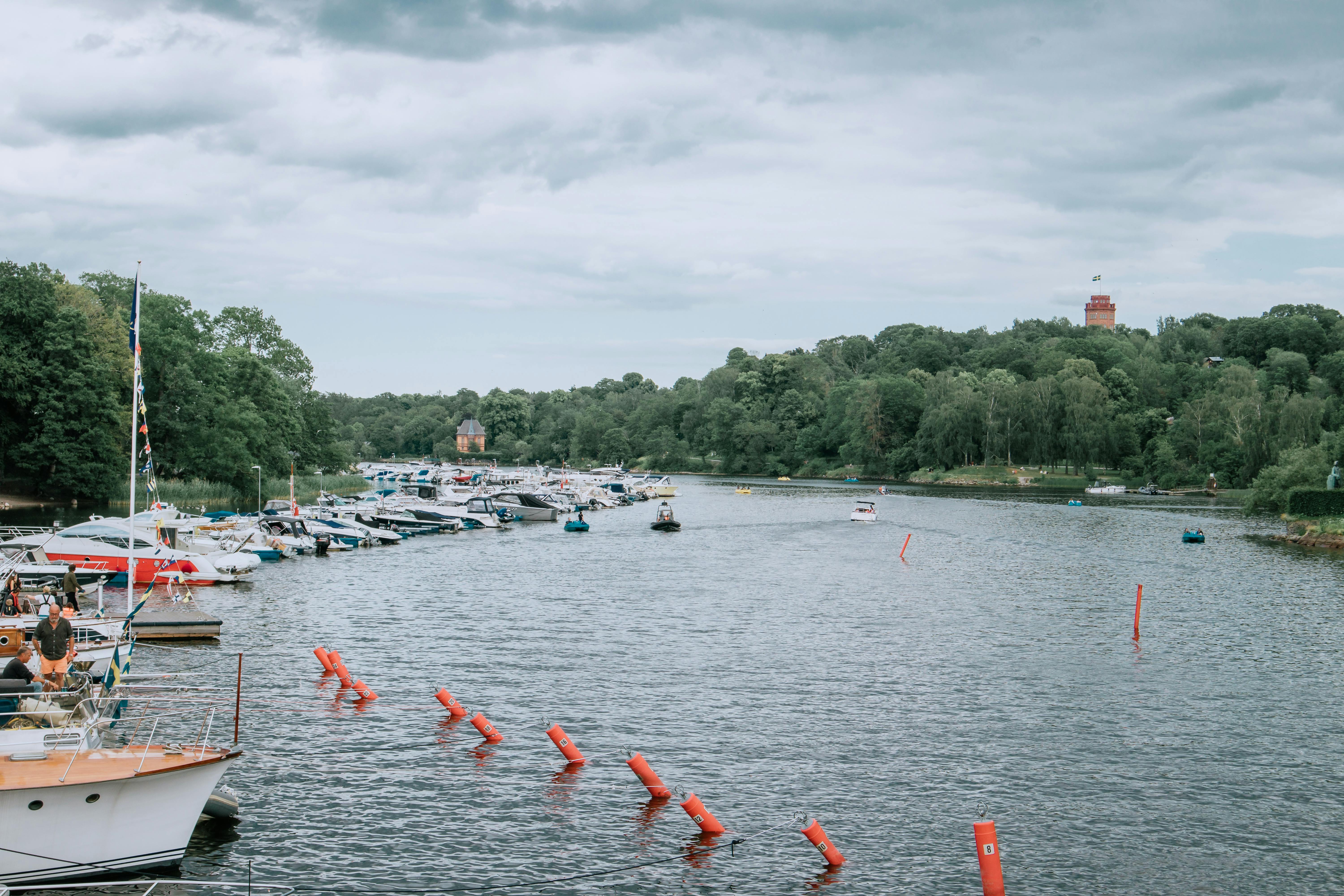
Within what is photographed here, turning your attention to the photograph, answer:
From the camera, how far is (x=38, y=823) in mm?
15469

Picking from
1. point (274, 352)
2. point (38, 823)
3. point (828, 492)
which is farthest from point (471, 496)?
point (38, 823)

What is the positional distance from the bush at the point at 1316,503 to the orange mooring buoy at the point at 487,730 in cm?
7706

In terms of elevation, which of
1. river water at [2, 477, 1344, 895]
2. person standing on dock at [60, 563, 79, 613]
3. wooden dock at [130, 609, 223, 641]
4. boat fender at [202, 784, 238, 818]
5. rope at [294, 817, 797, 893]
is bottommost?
rope at [294, 817, 797, 893]

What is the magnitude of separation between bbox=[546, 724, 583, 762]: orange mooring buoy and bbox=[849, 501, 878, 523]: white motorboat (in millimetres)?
76152

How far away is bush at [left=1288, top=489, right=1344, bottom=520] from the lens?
3194 inches

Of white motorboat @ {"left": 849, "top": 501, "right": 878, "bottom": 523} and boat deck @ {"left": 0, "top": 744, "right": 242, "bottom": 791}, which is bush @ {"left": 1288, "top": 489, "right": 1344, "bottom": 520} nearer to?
white motorboat @ {"left": 849, "top": 501, "right": 878, "bottom": 523}

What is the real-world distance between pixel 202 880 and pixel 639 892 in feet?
23.1

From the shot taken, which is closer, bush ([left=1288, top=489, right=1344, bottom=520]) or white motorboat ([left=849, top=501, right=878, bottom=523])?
bush ([left=1288, top=489, right=1344, bottom=520])

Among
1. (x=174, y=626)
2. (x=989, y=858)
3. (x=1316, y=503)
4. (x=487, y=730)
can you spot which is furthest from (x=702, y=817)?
(x=1316, y=503)

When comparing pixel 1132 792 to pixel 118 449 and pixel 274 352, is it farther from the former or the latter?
pixel 274 352

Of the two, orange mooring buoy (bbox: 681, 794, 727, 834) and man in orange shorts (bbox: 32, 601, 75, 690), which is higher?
man in orange shorts (bbox: 32, 601, 75, 690)

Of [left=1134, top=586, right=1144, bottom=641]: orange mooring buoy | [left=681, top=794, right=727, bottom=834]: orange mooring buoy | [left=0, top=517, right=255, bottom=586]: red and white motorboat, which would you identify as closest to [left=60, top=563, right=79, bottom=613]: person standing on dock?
[left=0, top=517, right=255, bottom=586]: red and white motorboat

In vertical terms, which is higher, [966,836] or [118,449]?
[118,449]

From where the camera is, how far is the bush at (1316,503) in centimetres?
8112
